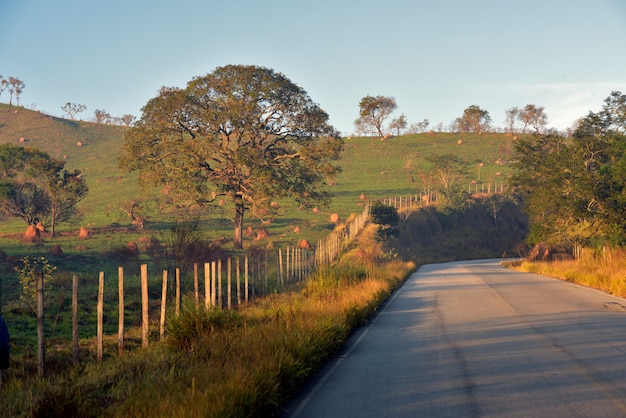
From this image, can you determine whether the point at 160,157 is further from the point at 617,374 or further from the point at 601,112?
the point at 617,374

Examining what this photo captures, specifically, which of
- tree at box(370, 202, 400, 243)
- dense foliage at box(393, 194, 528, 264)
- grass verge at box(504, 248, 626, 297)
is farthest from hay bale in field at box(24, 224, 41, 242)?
grass verge at box(504, 248, 626, 297)

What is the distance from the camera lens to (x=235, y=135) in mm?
45812

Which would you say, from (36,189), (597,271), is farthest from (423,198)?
(597,271)

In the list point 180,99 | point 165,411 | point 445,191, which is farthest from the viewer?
point 445,191

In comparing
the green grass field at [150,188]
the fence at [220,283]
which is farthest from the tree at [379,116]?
the fence at [220,283]

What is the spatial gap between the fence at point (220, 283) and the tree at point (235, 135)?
5548 mm

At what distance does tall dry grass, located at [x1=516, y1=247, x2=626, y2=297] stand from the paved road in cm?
→ 490

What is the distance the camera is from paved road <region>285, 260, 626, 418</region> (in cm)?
745

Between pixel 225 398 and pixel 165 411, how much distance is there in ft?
2.33

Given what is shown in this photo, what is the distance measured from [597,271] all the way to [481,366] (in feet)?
64.2

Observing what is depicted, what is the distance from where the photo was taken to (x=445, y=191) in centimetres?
7844

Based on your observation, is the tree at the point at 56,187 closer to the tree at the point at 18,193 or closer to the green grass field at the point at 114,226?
the tree at the point at 18,193

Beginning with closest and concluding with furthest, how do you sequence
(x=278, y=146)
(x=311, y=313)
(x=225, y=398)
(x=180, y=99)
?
(x=225, y=398)
(x=311, y=313)
(x=180, y=99)
(x=278, y=146)

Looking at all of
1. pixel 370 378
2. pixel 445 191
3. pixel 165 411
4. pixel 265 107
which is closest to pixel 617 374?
pixel 370 378
